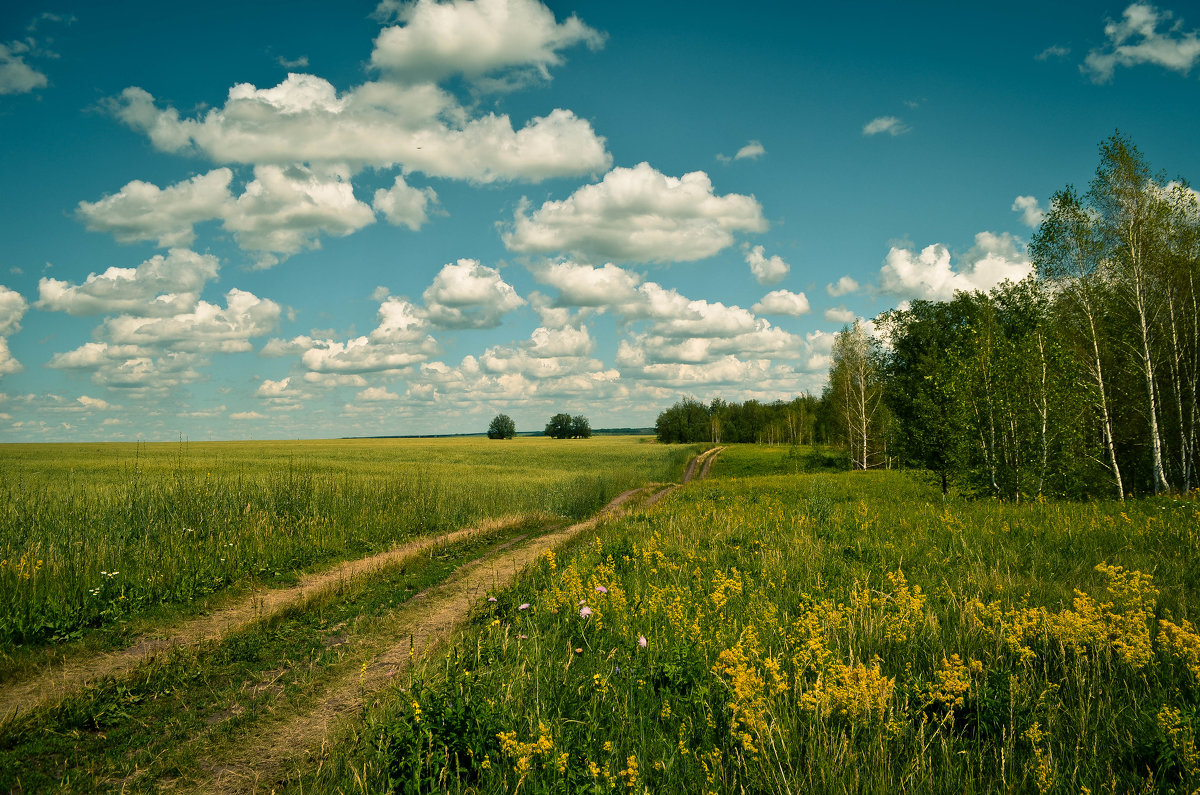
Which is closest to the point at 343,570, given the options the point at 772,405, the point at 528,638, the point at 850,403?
the point at 528,638

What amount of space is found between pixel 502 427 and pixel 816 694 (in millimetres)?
141309

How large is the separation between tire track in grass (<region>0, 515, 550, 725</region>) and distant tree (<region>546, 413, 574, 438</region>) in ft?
464

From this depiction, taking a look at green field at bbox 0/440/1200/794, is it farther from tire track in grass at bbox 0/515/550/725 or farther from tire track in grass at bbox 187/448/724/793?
tire track in grass at bbox 0/515/550/725

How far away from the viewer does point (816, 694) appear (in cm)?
369

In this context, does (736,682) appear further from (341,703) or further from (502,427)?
(502,427)

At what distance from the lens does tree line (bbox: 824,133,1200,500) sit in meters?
18.5

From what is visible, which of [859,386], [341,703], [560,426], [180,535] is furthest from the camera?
[560,426]

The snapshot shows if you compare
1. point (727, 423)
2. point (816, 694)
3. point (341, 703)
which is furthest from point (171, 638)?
point (727, 423)

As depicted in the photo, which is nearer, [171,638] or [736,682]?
[736,682]

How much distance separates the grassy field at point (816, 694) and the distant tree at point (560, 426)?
148m

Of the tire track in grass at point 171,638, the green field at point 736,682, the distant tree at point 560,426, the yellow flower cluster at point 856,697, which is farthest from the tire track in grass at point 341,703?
the distant tree at point 560,426

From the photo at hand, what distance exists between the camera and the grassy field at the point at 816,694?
3301 mm

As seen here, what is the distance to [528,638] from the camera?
20.1 feet

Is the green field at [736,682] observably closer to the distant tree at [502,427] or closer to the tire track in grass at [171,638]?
the tire track in grass at [171,638]
